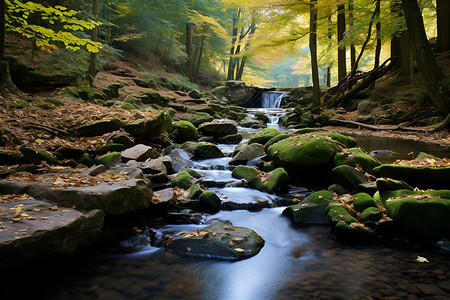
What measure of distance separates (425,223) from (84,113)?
7973 mm

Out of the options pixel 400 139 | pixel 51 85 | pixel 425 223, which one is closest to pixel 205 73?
pixel 51 85

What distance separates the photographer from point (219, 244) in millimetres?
2961

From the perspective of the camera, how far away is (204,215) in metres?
3.89

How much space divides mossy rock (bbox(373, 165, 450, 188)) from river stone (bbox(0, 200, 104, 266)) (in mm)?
4164

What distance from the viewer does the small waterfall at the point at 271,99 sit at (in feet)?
71.6

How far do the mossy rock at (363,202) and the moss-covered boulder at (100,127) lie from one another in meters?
6.13

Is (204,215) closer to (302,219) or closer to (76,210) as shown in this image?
(302,219)

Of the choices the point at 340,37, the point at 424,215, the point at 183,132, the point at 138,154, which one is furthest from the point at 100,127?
the point at 340,37

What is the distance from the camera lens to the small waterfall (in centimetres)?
2183

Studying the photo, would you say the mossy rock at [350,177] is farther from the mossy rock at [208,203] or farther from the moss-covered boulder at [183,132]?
the moss-covered boulder at [183,132]

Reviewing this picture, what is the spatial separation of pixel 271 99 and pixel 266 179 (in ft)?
61.5

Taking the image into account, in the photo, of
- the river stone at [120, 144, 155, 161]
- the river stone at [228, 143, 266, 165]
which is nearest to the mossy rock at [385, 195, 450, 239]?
the river stone at [228, 143, 266, 165]

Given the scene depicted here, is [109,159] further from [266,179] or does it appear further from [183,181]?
[266,179]

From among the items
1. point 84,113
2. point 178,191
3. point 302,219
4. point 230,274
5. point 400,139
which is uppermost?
point 84,113
